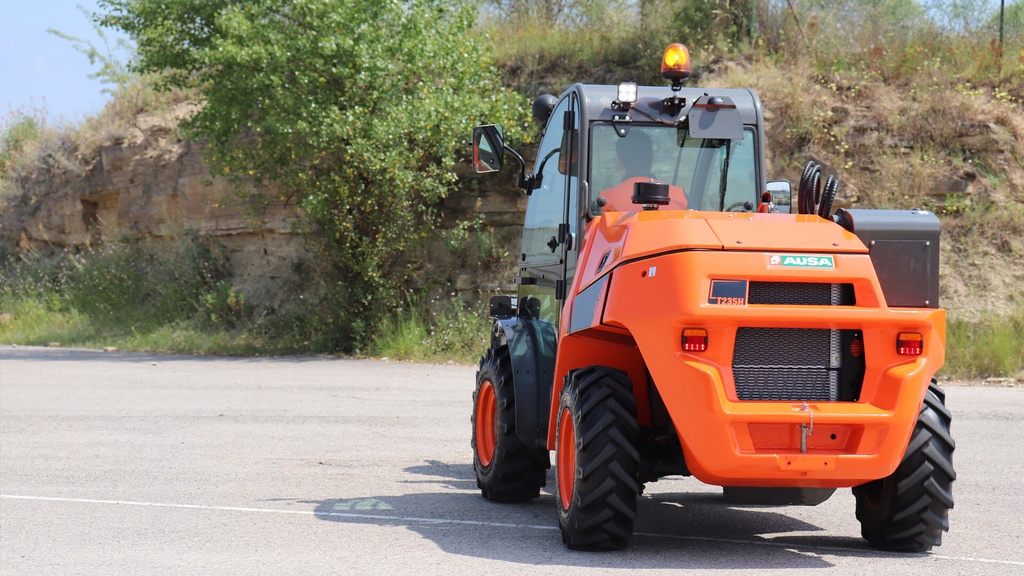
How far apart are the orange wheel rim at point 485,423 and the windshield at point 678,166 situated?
1.76 metres

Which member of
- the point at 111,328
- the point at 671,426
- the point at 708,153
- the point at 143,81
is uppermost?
the point at 143,81

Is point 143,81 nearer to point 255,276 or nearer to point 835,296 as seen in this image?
point 255,276

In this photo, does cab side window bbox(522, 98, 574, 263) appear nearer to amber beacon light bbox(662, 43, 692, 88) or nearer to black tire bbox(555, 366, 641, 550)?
amber beacon light bbox(662, 43, 692, 88)

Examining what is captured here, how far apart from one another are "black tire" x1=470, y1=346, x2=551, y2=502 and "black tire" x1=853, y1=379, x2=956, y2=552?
2.23 meters

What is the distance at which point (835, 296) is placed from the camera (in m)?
5.17

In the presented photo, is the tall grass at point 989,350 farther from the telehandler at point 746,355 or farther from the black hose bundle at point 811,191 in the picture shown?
the black hose bundle at point 811,191

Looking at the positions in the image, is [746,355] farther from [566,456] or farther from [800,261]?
[566,456]

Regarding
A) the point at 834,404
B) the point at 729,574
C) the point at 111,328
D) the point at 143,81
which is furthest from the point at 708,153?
the point at 143,81

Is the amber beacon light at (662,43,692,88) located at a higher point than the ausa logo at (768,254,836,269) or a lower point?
higher

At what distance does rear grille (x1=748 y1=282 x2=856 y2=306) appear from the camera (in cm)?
512

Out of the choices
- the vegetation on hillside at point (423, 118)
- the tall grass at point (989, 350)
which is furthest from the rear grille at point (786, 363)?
the vegetation on hillside at point (423, 118)

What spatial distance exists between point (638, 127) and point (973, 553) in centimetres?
298

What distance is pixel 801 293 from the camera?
16.9ft

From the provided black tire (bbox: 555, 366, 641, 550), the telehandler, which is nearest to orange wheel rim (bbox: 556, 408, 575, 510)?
the telehandler
